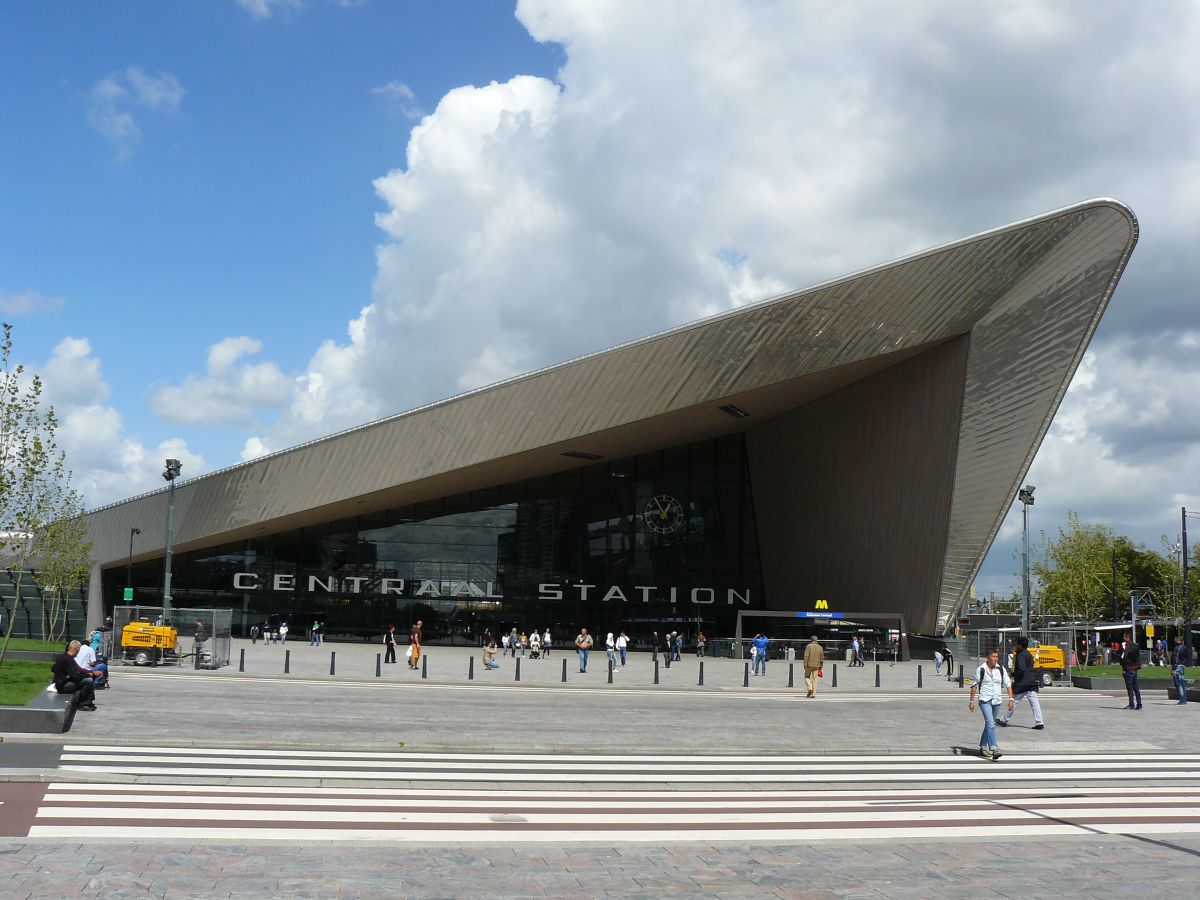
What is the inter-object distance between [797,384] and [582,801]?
30856 millimetres

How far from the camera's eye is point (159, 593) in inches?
1969

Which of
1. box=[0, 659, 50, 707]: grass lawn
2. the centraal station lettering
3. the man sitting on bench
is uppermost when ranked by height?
the centraal station lettering

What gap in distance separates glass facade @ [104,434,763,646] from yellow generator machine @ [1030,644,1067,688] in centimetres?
2466

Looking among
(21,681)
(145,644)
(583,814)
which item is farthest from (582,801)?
(145,644)

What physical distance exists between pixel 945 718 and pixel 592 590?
108 ft

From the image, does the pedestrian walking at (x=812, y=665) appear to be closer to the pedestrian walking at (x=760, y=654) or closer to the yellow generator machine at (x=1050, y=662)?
the yellow generator machine at (x=1050, y=662)

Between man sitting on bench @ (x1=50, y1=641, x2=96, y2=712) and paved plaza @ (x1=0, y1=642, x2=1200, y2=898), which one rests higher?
man sitting on bench @ (x1=50, y1=641, x2=96, y2=712)

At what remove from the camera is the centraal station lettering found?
162 feet

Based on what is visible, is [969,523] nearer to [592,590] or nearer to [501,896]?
[592,590]

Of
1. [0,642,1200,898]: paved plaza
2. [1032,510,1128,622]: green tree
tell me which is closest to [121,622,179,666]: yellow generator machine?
[0,642,1200,898]: paved plaza

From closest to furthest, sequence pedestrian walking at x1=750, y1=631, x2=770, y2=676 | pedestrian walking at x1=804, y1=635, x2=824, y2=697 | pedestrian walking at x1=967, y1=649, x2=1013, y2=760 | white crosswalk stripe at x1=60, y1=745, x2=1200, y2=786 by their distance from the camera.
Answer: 1. white crosswalk stripe at x1=60, y1=745, x2=1200, y2=786
2. pedestrian walking at x1=967, y1=649, x2=1013, y2=760
3. pedestrian walking at x1=804, y1=635, x2=824, y2=697
4. pedestrian walking at x1=750, y1=631, x2=770, y2=676

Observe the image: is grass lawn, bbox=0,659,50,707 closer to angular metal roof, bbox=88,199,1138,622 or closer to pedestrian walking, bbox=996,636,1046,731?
pedestrian walking, bbox=996,636,1046,731

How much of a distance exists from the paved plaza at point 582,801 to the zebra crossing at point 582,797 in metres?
0.05

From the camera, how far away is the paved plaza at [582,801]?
21.8 ft
